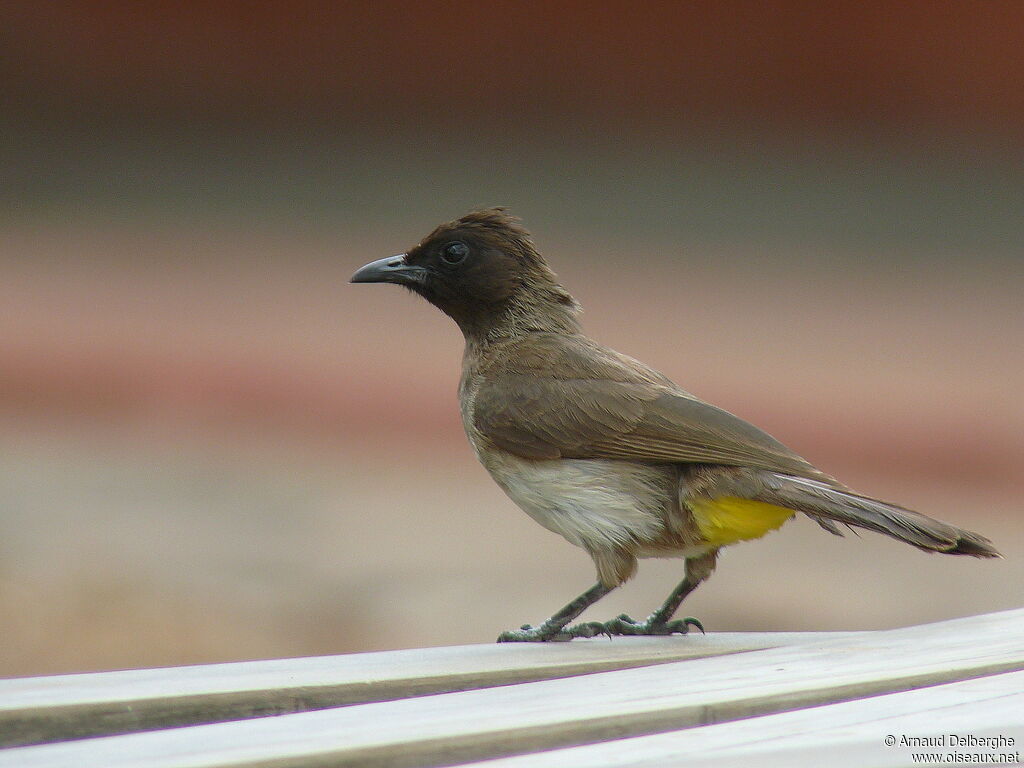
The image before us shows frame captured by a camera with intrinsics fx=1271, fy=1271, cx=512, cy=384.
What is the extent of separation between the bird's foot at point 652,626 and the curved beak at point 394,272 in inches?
48.2

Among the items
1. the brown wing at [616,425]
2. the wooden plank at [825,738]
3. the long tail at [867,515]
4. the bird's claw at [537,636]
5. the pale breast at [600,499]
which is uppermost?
the brown wing at [616,425]

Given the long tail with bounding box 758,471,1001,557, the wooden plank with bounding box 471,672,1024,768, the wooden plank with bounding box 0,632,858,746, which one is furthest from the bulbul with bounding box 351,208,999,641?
the wooden plank with bounding box 471,672,1024,768

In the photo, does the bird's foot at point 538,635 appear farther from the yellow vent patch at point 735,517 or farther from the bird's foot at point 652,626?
the yellow vent patch at point 735,517

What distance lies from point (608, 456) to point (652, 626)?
472mm

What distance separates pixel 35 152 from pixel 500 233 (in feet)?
23.3

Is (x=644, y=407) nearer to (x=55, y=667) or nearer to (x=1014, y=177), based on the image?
(x=55, y=667)

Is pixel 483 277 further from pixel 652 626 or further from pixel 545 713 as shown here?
pixel 545 713

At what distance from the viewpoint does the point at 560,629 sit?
125 inches

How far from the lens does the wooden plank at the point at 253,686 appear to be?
5.45 ft

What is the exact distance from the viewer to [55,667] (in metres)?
6.80

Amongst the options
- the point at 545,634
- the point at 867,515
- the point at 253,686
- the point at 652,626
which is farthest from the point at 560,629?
the point at 253,686

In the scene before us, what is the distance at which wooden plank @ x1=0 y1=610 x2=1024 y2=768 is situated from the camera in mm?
1347

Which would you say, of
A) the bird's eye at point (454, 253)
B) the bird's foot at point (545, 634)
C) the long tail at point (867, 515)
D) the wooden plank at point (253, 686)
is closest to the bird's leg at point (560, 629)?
the bird's foot at point (545, 634)

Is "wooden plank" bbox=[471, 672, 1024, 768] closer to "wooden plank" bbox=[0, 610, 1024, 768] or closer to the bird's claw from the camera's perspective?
"wooden plank" bbox=[0, 610, 1024, 768]
